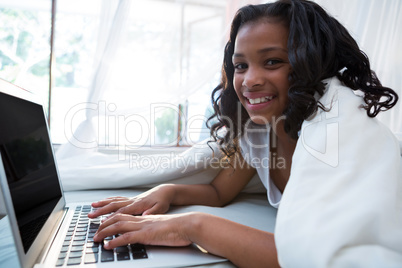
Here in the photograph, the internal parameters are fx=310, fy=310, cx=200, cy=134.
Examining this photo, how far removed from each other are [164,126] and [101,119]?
543mm

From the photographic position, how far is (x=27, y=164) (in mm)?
612

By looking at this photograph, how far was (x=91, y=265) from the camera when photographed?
527mm

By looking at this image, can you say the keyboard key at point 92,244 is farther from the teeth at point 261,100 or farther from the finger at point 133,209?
the teeth at point 261,100

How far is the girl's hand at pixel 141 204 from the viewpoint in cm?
83

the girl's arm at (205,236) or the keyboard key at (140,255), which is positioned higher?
the girl's arm at (205,236)

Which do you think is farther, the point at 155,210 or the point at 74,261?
the point at 155,210

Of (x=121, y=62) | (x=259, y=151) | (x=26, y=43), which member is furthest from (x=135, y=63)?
(x=259, y=151)

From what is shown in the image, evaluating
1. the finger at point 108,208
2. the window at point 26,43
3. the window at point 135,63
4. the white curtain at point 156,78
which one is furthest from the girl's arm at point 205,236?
the window at point 26,43

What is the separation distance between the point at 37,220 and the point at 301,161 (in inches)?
20.2

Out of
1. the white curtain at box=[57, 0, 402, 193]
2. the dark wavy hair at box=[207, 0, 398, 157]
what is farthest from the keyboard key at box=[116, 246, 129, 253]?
the white curtain at box=[57, 0, 402, 193]

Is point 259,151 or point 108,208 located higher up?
point 259,151

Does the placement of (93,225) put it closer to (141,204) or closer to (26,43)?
(141,204)

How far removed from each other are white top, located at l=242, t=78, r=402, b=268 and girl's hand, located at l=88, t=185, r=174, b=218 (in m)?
0.45

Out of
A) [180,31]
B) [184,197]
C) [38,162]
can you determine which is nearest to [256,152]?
[184,197]
